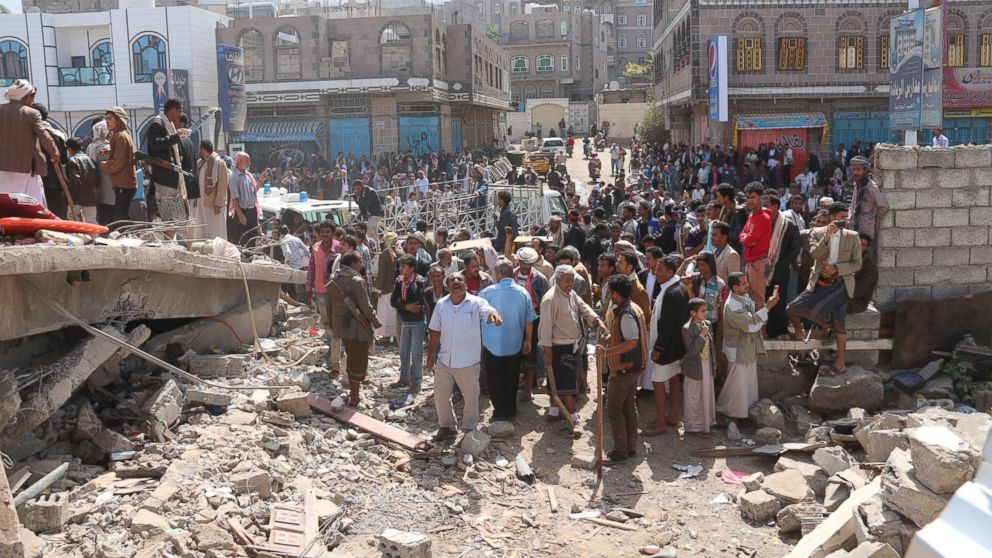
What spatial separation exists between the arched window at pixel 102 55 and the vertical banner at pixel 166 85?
9.98 ft

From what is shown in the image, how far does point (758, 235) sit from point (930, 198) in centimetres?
184

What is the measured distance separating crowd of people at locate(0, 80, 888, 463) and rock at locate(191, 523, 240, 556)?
2.69m

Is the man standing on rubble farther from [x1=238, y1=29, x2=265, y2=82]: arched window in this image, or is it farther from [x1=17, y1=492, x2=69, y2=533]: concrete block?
[x1=238, y1=29, x2=265, y2=82]: arched window

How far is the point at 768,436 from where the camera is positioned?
334 inches

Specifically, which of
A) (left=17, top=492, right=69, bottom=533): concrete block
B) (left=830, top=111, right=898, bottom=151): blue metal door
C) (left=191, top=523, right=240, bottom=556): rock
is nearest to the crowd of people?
(left=191, top=523, right=240, bottom=556): rock

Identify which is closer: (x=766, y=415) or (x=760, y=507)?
(x=760, y=507)

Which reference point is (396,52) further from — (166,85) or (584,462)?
(584,462)

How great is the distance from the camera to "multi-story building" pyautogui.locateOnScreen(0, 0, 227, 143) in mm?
35000

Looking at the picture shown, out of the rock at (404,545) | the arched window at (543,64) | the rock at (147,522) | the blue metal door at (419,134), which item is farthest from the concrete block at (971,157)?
the arched window at (543,64)

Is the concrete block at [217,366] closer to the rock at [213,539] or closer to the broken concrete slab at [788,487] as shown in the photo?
the rock at [213,539]

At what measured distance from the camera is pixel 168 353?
29.1 ft

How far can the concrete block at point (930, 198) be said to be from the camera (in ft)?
30.6

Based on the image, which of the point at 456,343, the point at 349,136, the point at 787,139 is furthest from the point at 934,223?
the point at 349,136

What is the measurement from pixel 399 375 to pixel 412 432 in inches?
61.0
